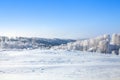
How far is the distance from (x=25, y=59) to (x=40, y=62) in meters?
2.14

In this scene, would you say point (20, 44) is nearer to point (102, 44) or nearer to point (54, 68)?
point (102, 44)

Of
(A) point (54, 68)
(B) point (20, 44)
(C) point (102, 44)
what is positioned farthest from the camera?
(B) point (20, 44)

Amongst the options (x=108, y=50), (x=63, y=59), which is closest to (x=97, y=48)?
(x=108, y=50)

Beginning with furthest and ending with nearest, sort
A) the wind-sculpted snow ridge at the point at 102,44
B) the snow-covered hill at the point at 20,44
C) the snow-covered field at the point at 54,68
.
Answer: the snow-covered hill at the point at 20,44, the wind-sculpted snow ridge at the point at 102,44, the snow-covered field at the point at 54,68

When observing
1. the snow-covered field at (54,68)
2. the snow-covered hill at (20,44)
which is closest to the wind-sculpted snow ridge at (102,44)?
the snow-covered field at (54,68)

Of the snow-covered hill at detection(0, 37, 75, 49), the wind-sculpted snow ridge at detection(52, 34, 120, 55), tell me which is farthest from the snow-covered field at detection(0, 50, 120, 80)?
the snow-covered hill at detection(0, 37, 75, 49)

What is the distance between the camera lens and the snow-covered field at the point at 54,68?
1887 cm

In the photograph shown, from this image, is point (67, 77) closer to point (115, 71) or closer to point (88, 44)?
point (115, 71)

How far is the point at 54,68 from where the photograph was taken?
22.4 m

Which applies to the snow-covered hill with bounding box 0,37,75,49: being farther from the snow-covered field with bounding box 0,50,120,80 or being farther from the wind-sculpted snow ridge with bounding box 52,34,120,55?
the snow-covered field with bounding box 0,50,120,80

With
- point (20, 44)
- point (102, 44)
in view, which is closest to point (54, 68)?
point (102, 44)

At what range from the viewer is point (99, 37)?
3884 cm

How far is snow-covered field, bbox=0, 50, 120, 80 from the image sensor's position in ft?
61.9

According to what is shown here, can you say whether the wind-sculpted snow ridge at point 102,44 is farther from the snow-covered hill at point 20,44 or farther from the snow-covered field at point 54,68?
the snow-covered hill at point 20,44
